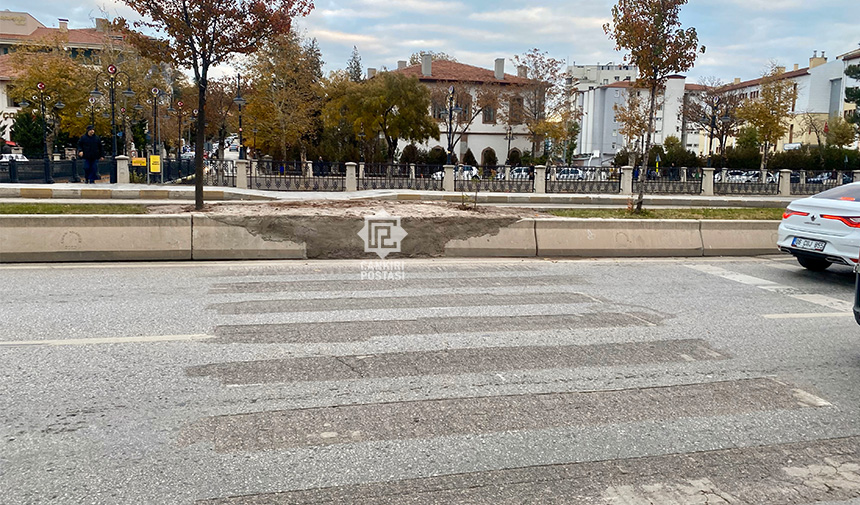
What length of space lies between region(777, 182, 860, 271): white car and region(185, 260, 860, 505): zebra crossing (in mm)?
1911

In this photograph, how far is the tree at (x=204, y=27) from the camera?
1702 centimetres

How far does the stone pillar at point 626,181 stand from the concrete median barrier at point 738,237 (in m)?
19.7

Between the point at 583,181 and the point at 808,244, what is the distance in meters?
23.3

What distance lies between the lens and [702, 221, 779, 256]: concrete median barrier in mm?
13703

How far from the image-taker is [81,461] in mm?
3998

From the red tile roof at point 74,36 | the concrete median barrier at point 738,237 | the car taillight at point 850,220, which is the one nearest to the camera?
the car taillight at point 850,220

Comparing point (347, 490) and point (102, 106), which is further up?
point (102, 106)

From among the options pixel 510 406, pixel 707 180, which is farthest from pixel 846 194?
pixel 707 180

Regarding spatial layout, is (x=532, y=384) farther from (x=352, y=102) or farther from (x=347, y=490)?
(x=352, y=102)

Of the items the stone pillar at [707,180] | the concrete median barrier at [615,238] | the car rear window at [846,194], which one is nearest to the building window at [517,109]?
the stone pillar at [707,180]

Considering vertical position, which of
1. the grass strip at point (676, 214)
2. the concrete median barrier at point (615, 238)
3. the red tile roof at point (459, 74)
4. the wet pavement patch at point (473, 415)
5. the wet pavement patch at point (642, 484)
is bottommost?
the wet pavement patch at point (642, 484)

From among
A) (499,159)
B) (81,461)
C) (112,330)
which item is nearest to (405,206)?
(112,330)

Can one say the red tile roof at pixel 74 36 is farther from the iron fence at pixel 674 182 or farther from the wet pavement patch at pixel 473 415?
the wet pavement patch at pixel 473 415

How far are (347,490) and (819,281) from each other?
9.80 meters
